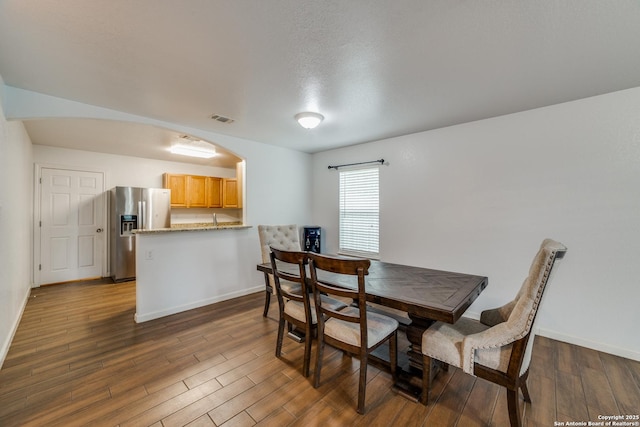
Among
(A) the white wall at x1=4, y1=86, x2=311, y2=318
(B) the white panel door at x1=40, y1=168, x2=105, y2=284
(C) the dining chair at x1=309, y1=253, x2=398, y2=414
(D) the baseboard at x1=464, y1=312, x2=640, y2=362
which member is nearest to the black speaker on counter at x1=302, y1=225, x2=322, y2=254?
(A) the white wall at x1=4, y1=86, x2=311, y2=318

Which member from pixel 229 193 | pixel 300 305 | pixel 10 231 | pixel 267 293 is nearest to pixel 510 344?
pixel 300 305

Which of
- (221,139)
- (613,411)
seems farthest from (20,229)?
(613,411)

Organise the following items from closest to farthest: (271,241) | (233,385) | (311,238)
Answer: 1. (233,385)
2. (271,241)
3. (311,238)

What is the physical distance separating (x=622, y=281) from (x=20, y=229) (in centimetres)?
658

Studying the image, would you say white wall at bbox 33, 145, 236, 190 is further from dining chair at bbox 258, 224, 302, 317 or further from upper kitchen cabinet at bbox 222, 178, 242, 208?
dining chair at bbox 258, 224, 302, 317

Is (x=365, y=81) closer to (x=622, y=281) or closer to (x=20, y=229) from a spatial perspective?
(x=622, y=281)

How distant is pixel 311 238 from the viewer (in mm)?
4574

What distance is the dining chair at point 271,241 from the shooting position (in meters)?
3.11

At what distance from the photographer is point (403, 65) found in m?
1.93

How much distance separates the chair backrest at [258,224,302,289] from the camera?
126 inches

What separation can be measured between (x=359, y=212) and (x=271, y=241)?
164cm

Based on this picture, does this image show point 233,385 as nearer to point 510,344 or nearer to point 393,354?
point 393,354

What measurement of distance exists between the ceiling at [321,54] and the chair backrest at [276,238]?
1.41 metres

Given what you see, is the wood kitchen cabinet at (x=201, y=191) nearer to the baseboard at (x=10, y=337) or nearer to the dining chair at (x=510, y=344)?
the baseboard at (x=10, y=337)
